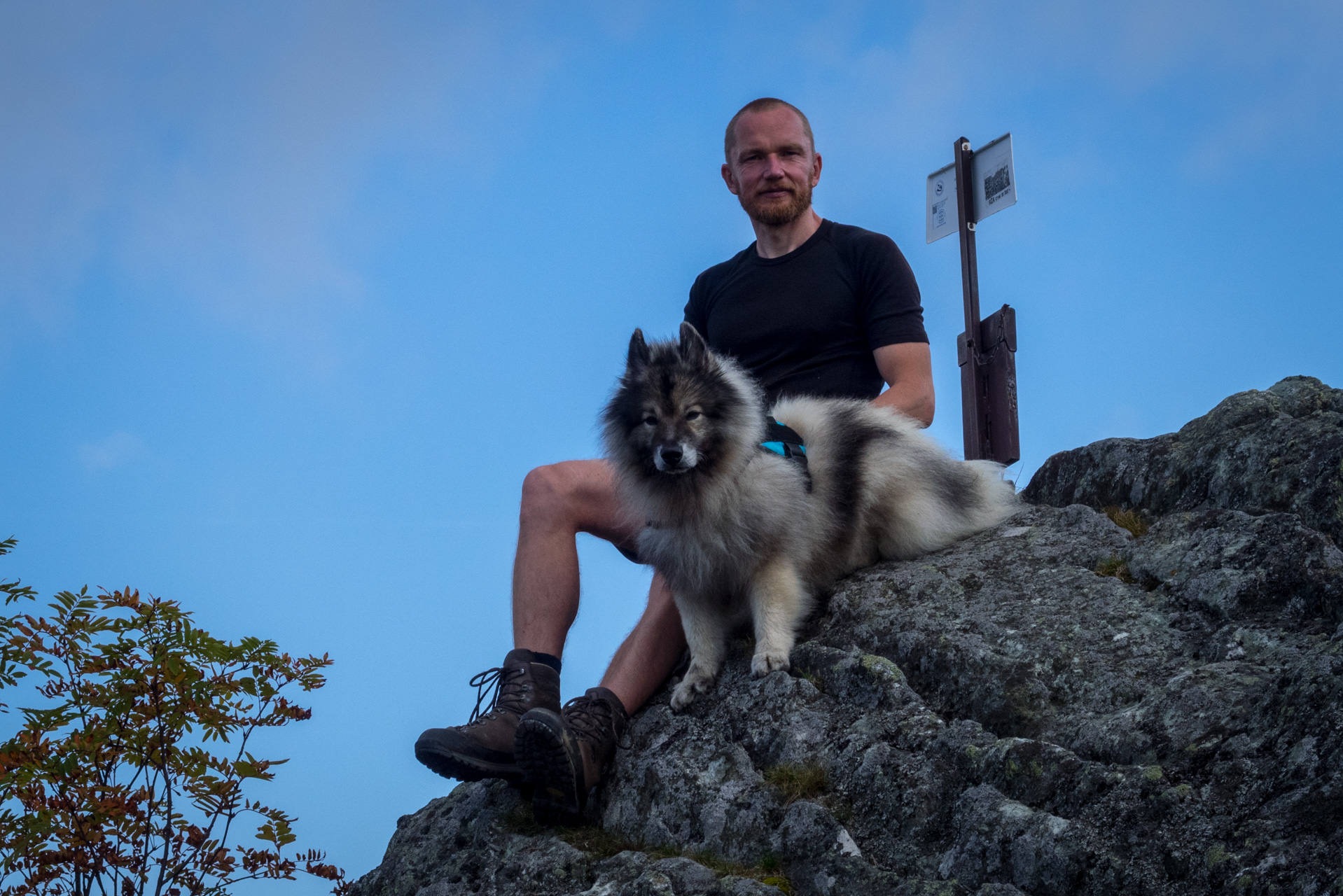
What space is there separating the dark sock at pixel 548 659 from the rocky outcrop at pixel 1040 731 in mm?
426

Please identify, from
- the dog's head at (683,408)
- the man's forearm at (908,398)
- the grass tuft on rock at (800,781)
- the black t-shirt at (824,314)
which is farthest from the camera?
the black t-shirt at (824,314)

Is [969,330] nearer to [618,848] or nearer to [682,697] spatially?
[682,697]

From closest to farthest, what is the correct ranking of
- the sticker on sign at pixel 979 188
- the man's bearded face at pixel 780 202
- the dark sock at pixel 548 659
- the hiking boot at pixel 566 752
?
1. the hiking boot at pixel 566 752
2. the dark sock at pixel 548 659
3. the man's bearded face at pixel 780 202
4. the sticker on sign at pixel 979 188

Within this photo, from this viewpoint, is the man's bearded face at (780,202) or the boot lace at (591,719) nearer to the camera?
the boot lace at (591,719)

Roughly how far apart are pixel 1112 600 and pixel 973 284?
4751mm

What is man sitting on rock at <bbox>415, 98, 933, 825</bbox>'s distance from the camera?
12.4ft

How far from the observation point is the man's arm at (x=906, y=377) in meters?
4.77

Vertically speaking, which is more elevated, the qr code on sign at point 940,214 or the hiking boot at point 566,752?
the qr code on sign at point 940,214

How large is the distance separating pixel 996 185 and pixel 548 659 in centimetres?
542

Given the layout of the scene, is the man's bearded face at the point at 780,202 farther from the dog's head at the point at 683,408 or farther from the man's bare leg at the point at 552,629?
the man's bare leg at the point at 552,629

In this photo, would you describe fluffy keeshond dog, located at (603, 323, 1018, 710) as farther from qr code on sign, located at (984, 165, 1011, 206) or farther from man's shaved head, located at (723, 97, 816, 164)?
qr code on sign, located at (984, 165, 1011, 206)

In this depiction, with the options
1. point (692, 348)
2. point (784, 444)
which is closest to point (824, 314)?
point (784, 444)

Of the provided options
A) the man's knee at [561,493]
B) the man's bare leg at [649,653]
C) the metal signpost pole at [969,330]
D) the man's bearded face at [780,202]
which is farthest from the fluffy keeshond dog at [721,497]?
the metal signpost pole at [969,330]

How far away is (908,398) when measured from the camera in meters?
4.77
